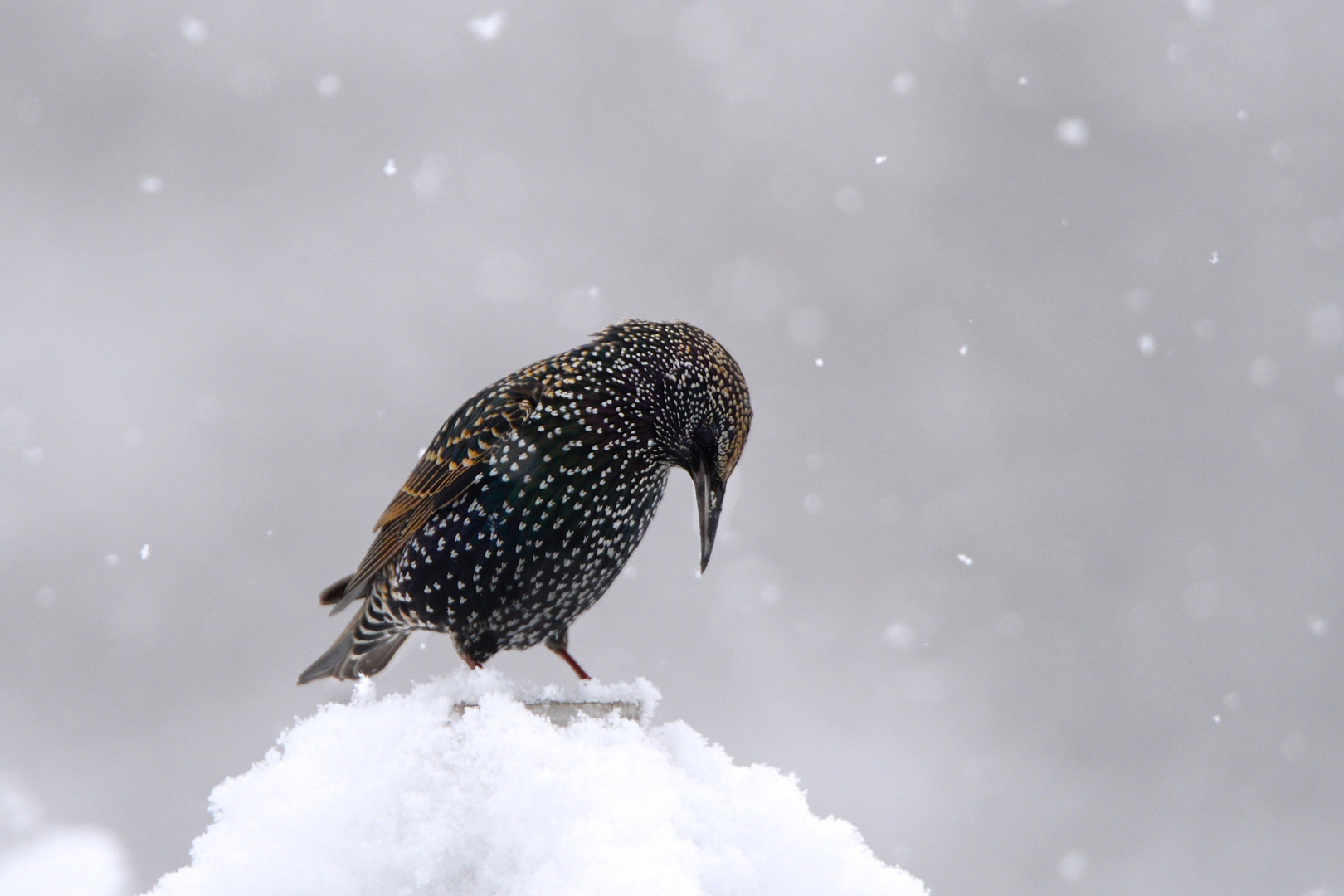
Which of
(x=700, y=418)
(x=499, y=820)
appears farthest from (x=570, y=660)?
Result: (x=499, y=820)

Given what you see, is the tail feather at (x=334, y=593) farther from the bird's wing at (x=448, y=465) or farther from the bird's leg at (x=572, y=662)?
the bird's leg at (x=572, y=662)

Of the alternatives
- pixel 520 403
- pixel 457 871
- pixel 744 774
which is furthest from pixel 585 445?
pixel 457 871

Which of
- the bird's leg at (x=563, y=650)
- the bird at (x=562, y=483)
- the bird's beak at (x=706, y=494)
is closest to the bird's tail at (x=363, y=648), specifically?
the bird at (x=562, y=483)

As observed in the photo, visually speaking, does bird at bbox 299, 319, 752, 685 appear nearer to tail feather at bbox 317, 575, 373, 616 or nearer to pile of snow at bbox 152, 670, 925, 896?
tail feather at bbox 317, 575, 373, 616

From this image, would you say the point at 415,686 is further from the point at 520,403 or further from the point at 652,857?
the point at 520,403

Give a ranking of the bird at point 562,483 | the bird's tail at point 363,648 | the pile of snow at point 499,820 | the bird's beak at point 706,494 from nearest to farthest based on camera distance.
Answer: the pile of snow at point 499,820 < the bird at point 562,483 < the bird's beak at point 706,494 < the bird's tail at point 363,648

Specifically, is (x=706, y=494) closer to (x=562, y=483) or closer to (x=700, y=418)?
(x=700, y=418)
